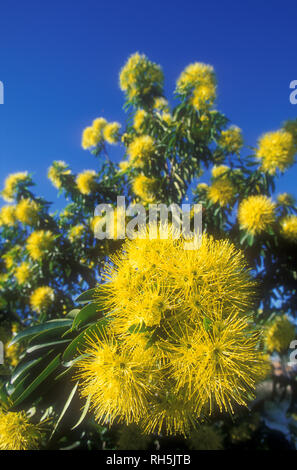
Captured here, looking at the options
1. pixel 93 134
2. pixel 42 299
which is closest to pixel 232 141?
pixel 93 134

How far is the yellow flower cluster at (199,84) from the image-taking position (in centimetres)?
374

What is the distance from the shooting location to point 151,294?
1351 millimetres

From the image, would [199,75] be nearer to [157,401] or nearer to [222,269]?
[222,269]

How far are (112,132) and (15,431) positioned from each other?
191 inches

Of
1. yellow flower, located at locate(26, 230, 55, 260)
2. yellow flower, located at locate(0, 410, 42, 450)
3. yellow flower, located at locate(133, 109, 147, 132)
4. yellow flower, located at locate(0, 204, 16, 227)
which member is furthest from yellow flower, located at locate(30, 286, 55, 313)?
yellow flower, located at locate(133, 109, 147, 132)

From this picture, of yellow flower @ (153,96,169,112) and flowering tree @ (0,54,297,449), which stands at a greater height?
yellow flower @ (153,96,169,112)

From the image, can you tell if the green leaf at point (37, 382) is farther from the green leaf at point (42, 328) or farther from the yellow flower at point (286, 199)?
the yellow flower at point (286, 199)

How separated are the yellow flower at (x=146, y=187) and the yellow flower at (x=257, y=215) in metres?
1.29

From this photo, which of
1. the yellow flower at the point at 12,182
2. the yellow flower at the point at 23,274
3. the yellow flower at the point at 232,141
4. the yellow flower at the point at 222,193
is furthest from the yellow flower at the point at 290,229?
the yellow flower at the point at 12,182

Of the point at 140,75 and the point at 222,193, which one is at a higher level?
the point at 140,75

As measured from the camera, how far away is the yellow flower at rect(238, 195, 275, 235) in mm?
3088

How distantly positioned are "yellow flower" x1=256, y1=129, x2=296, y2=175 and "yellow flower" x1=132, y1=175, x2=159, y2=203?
1.52 m

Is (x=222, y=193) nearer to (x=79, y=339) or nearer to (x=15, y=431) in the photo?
(x=79, y=339)

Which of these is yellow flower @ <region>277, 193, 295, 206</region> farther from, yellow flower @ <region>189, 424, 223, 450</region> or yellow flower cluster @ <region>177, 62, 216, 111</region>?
yellow flower @ <region>189, 424, 223, 450</region>
